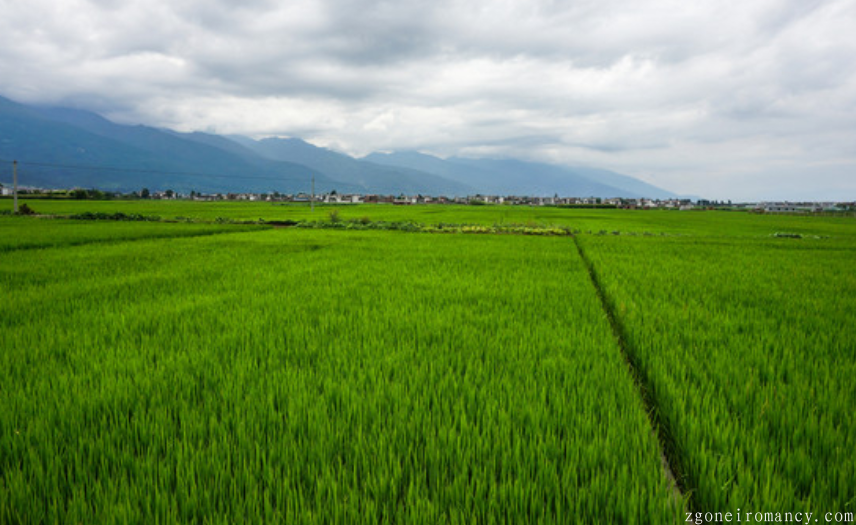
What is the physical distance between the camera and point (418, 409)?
90.0 inches

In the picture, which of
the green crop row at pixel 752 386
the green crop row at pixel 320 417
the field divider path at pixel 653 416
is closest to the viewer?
the green crop row at pixel 320 417

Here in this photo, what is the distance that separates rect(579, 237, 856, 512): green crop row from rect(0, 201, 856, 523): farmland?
18 millimetres

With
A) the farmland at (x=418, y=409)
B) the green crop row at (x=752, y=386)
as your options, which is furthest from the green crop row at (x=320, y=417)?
the green crop row at (x=752, y=386)

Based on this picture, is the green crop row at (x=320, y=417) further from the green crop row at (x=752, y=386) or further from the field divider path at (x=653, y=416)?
the green crop row at (x=752, y=386)

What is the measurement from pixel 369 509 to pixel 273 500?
1.59 feet

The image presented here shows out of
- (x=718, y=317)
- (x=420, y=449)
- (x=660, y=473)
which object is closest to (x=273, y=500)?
(x=420, y=449)

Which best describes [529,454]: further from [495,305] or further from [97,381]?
[495,305]

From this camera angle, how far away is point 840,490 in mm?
1644

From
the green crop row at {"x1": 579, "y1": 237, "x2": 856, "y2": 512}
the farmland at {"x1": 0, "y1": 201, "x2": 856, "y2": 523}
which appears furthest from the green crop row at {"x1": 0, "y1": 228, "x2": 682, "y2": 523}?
the green crop row at {"x1": 579, "y1": 237, "x2": 856, "y2": 512}

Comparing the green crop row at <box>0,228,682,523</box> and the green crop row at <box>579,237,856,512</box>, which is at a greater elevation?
the green crop row at <box>579,237,856,512</box>

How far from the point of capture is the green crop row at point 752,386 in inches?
67.1

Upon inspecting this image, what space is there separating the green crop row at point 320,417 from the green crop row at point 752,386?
26cm

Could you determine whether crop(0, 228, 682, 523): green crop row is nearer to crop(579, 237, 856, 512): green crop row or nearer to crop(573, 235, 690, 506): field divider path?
crop(573, 235, 690, 506): field divider path

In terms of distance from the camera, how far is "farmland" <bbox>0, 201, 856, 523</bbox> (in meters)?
1.57
